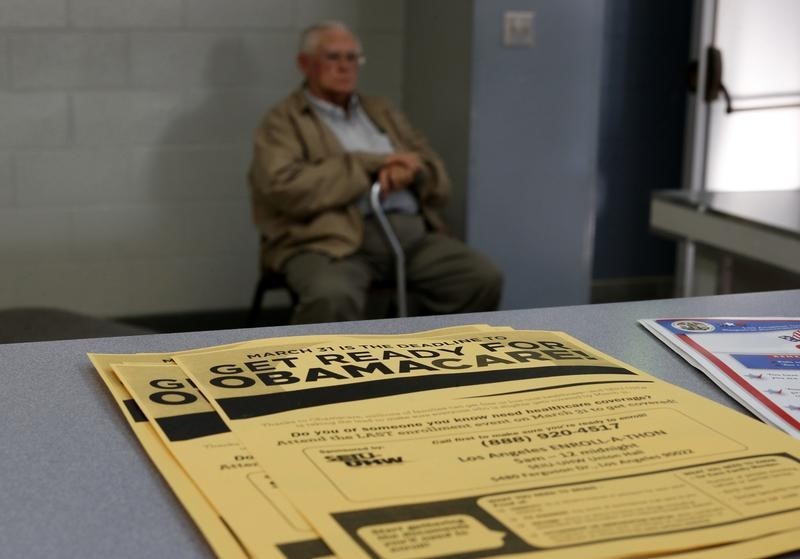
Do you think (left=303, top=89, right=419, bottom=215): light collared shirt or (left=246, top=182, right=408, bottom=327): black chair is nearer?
(left=246, top=182, right=408, bottom=327): black chair

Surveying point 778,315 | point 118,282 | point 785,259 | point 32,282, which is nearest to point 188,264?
point 118,282

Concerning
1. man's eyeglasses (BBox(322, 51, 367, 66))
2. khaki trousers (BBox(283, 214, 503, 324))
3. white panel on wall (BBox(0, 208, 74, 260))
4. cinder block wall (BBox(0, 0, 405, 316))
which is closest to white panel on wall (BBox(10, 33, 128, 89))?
cinder block wall (BBox(0, 0, 405, 316))

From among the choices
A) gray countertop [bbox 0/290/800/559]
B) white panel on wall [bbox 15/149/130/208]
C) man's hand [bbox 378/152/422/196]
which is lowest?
white panel on wall [bbox 15/149/130/208]

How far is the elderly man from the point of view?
3670 millimetres

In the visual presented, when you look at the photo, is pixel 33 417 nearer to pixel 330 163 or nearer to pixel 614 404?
pixel 614 404

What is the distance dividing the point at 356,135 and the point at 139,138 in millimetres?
813

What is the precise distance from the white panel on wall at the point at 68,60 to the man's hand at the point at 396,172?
1.04 metres

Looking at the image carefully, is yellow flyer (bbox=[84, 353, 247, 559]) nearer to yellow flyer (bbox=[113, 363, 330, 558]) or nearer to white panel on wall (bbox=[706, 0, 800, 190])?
yellow flyer (bbox=[113, 363, 330, 558])

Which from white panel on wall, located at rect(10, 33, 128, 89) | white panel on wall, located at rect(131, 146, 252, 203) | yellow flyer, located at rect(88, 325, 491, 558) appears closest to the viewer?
yellow flyer, located at rect(88, 325, 491, 558)

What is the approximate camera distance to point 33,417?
2.75ft

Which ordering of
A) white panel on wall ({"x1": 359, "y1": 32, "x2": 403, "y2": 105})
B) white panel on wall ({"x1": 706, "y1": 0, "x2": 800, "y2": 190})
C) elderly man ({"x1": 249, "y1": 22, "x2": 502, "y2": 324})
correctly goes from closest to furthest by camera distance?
elderly man ({"x1": 249, "y1": 22, "x2": 502, "y2": 324})
white panel on wall ({"x1": 359, "y1": 32, "x2": 403, "y2": 105})
white panel on wall ({"x1": 706, "y1": 0, "x2": 800, "y2": 190})

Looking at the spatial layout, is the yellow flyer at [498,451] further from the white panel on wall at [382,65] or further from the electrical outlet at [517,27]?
the white panel on wall at [382,65]

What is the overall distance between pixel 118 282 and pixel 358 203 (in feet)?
3.42

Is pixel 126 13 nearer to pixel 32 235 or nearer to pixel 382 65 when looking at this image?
pixel 32 235
